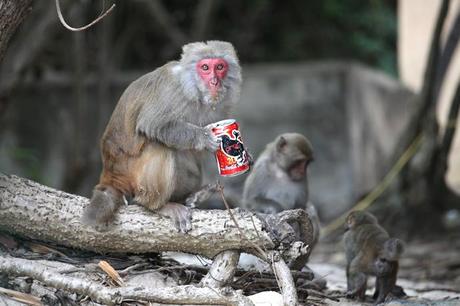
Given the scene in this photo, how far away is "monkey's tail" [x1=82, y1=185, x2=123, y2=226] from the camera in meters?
5.41

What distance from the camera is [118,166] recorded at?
6.08 metres

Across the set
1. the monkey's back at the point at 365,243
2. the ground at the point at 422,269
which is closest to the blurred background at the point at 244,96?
the ground at the point at 422,269

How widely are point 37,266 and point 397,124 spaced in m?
8.77

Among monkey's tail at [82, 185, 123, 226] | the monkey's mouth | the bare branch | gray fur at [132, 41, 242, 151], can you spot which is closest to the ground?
the monkey's mouth

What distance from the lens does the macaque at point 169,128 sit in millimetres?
5812

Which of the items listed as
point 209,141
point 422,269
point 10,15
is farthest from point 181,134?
point 422,269

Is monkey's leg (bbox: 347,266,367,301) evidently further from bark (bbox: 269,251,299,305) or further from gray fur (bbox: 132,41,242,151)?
gray fur (bbox: 132,41,242,151)

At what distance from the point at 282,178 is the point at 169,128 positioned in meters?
2.31

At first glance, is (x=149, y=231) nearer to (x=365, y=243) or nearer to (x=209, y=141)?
(x=209, y=141)

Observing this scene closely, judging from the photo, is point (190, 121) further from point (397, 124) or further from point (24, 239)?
point (397, 124)

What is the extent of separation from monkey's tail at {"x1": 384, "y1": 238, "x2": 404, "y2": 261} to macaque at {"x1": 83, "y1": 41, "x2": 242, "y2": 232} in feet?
5.00

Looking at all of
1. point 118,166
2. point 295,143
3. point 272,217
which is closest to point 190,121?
point 118,166

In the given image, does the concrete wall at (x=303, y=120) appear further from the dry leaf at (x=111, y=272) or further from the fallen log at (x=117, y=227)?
→ the dry leaf at (x=111, y=272)

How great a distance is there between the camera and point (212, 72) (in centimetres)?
596
